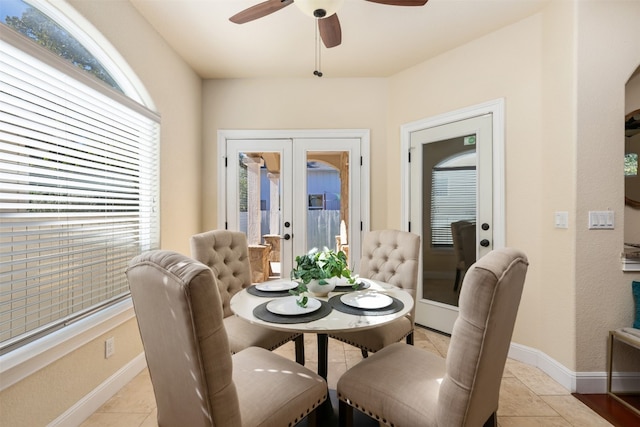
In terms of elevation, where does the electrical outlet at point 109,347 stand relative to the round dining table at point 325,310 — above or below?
below

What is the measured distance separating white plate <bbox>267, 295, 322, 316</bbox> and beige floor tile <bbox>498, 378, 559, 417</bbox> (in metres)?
1.39

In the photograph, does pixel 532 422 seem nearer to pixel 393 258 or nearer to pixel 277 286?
pixel 393 258

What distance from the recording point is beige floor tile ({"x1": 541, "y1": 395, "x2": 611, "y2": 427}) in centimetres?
170

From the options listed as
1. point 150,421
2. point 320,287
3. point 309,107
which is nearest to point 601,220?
point 320,287

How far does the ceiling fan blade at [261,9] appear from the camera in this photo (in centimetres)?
167

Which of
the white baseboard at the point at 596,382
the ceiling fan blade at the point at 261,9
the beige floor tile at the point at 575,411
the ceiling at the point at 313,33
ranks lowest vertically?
the beige floor tile at the point at 575,411

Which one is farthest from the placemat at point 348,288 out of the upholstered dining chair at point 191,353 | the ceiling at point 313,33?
the ceiling at point 313,33

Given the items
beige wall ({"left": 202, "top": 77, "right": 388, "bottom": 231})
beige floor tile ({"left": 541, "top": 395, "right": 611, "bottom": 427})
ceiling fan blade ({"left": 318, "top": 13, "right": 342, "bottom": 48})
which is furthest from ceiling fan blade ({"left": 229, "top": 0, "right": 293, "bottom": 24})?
beige floor tile ({"left": 541, "top": 395, "right": 611, "bottom": 427})

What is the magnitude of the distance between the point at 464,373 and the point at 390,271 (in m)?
1.22

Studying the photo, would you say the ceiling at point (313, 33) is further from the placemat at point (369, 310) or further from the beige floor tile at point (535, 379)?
the beige floor tile at point (535, 379)

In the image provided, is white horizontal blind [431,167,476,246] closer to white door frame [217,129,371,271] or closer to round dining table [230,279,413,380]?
white door frame [217,129,371,271]

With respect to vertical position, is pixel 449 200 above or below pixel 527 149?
below

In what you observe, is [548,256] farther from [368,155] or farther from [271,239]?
[271,239]

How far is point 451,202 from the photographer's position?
287 cm
